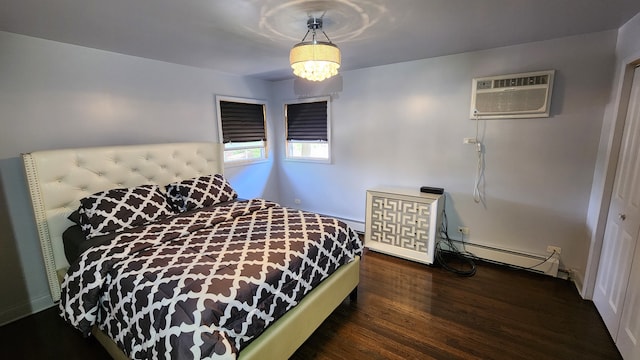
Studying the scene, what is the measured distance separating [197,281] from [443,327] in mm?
1805

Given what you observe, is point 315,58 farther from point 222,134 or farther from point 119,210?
point 222,134

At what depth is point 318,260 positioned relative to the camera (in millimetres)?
1968

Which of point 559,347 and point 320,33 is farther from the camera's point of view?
point 320,33

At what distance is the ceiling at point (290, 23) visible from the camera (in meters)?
1.72

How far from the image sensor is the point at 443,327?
2072mm

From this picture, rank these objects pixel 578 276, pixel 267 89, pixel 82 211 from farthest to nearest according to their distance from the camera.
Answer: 1. pixel 267 89
2. pixel 578 276
3. pixel 82 211

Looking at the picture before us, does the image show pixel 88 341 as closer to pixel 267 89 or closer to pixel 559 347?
pixel 559 347

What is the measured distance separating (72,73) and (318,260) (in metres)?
2.69

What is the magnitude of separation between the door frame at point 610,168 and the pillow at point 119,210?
3699 mm

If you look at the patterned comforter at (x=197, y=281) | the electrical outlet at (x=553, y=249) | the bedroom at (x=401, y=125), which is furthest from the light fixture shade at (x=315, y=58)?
the electrical outlet at (x=553, y=249)

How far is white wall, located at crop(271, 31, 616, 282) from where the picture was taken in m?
2.47

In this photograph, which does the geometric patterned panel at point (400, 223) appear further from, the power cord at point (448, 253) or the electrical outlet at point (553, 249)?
the electrical outlet at point (553, 249)

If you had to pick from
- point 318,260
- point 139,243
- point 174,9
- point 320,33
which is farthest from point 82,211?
point 320,33

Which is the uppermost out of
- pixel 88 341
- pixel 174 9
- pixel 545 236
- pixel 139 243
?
pixel 174 9
